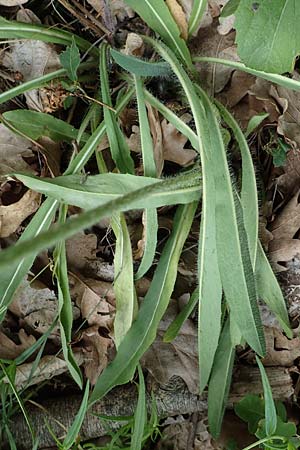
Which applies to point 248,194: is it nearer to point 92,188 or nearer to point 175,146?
point 175,146

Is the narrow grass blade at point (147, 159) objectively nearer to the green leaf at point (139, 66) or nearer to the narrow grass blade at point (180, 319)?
the green leaf at point (139, 66)

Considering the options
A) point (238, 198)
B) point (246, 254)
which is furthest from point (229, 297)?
point (238, 198)

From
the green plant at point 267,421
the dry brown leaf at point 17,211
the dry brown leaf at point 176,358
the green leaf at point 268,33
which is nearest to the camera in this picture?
the green leaf at point 268,33

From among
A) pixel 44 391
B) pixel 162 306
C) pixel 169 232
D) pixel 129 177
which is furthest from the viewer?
pixel 44 391

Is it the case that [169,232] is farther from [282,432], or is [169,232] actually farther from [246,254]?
[282,432]

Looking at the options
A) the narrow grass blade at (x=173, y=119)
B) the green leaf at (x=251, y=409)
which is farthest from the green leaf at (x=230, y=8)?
the green leaf at (x=251, y=409)

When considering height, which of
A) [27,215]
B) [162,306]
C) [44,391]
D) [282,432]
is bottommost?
[282,432]
